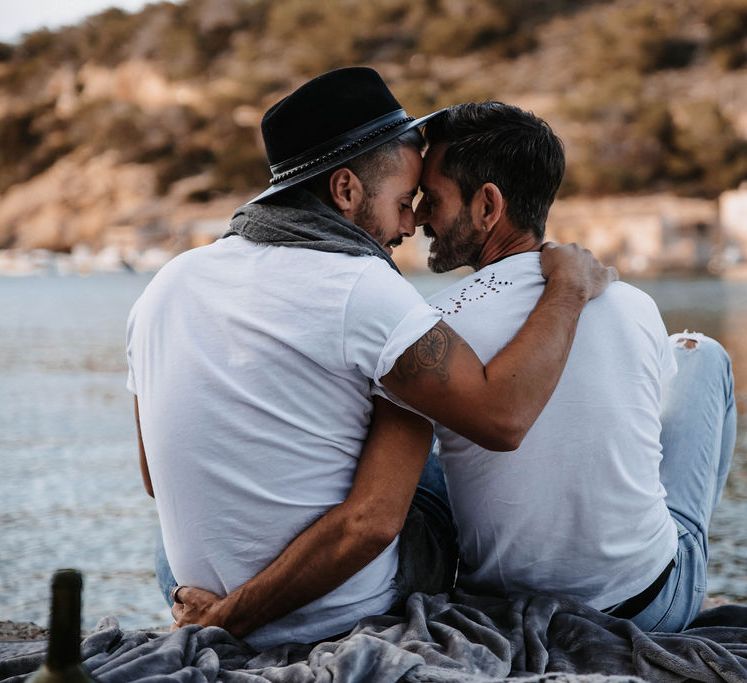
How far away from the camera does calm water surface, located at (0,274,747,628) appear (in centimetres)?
377

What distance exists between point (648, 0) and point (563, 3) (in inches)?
186

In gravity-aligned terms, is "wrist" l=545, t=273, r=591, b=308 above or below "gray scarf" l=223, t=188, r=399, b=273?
below

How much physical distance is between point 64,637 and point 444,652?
27.1 inches

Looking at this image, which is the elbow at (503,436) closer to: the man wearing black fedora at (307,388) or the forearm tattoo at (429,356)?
the man wearing black fedora at (307,388)

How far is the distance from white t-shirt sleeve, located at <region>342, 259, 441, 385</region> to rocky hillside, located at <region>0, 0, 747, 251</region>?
33.9m

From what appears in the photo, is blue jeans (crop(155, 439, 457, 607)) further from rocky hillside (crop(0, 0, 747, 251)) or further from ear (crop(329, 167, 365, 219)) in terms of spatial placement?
rocky hillside (crop(0, 0, 747, 251))

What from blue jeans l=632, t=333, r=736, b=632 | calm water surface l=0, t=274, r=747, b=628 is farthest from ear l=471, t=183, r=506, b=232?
calm water surface l=0, t=274, r=747, b=628

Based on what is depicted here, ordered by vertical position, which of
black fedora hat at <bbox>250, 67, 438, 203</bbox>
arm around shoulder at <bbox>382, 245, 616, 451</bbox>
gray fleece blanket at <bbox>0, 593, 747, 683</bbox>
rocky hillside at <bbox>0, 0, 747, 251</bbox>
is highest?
rocky hillside at <bbox>0, 0, 747, 251</bbox>

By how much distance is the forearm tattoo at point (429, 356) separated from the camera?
1.61 meters

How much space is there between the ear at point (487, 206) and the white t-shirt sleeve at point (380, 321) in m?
0.41

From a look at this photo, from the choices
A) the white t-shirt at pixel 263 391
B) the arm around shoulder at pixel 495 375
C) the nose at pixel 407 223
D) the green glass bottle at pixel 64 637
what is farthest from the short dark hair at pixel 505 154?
the green glass bottle at pixel 64 637

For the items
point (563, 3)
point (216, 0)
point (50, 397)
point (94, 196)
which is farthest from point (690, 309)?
point (216, 0)

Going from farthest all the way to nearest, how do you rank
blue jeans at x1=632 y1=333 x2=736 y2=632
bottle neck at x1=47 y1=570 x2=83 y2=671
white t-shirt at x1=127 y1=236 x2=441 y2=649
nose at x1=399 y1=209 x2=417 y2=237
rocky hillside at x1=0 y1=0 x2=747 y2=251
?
rocky hillside at x1=0 y1=0 x2=747 y2=251 < blue jeans at x1=632 y1=333 x2=736 y2=632 < nose at x1=399 y1=209 x2=417 y2=237 < white t-shirt at x1=127 y1=236 x2=441 y2=649 < bottle neck at x1=47 y1=570 x2=83 y2=671

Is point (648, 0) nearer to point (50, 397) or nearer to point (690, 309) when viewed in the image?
point (690, 309)
